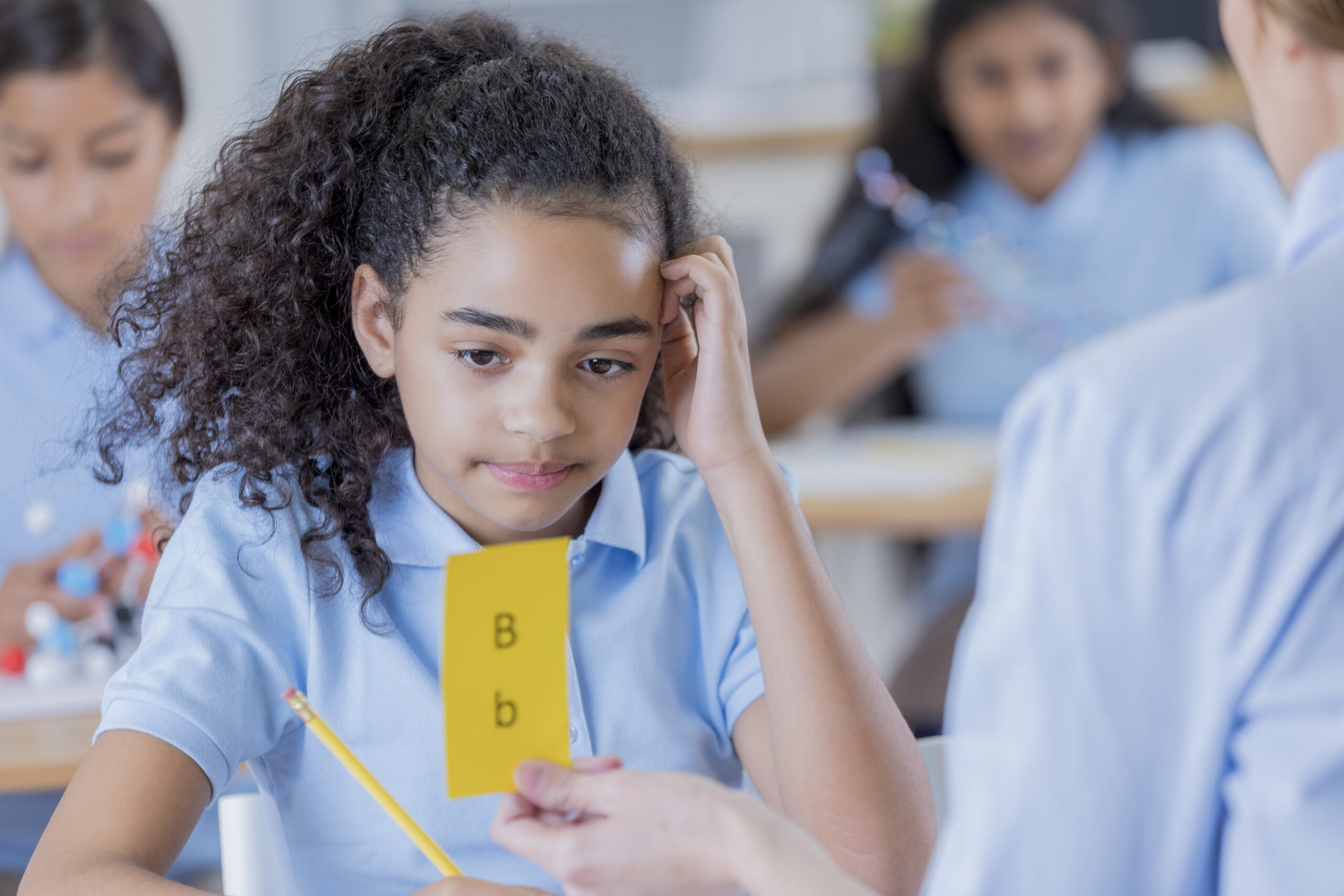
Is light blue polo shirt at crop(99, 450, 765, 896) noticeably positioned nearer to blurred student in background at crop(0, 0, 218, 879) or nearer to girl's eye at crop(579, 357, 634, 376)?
girl's eye at crop(579, 357, 634, 376)

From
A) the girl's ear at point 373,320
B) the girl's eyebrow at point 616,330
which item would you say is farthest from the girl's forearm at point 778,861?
the girl's ear at point 373,320

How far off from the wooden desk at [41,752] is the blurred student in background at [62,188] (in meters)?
0.51

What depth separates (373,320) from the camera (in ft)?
2.94

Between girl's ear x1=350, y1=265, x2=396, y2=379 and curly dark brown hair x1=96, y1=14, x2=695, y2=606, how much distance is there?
0.07 ft

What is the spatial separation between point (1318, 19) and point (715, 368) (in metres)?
0.45

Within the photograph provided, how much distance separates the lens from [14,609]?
143cm

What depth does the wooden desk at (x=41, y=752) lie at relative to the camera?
42.7 inches

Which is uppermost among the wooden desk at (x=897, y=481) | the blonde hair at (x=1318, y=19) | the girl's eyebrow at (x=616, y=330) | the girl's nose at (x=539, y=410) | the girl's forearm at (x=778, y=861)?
the blonde hair at (x=1318, y=19)

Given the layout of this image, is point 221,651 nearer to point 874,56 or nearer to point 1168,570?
point 1168,570

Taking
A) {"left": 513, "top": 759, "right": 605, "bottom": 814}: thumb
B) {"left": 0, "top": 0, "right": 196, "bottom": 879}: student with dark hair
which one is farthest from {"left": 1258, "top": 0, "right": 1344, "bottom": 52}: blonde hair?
{"left": 0, "top": 0, "right": 196, "bottom": 879}: student with dark hair

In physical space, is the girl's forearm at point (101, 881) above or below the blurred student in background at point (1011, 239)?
below

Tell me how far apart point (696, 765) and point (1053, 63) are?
2.14 meters

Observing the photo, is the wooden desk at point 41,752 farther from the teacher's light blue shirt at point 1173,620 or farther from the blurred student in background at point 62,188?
the teacher's light blue shirt at point 1173,620

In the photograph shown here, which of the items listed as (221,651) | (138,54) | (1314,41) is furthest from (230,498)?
(138,54)
